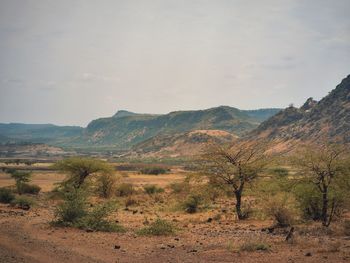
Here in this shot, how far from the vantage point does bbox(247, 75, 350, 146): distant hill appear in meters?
130

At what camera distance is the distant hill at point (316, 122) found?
427 ft

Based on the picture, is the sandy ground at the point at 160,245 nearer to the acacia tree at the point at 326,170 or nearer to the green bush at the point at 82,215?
the green bush at the point at 82,215

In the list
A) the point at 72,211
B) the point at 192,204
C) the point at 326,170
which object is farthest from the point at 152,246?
the point at 192,204

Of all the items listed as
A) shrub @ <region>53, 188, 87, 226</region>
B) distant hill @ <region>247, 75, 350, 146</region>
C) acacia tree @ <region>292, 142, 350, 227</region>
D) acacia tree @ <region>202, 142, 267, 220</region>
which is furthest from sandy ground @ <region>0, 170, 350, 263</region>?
distant hill @ <region>247, 75, 350, 146</region>

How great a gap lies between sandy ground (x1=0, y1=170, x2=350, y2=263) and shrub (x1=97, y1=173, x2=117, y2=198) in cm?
2061

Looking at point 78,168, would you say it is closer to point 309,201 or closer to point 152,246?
point 309,201

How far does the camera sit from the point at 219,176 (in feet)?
90.6

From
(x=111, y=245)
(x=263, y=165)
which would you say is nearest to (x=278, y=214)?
(x=263, y=165)

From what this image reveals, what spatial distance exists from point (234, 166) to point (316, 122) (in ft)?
405

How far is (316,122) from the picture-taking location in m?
143

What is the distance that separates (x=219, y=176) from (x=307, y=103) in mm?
166412

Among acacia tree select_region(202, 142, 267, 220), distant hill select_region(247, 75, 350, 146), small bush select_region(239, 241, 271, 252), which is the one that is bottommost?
small bush select_region(239, 241, 271, 252)

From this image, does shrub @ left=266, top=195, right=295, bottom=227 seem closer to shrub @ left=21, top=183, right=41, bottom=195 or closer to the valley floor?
the valley floor

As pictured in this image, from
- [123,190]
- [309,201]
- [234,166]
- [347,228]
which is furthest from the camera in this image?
[123,190]
